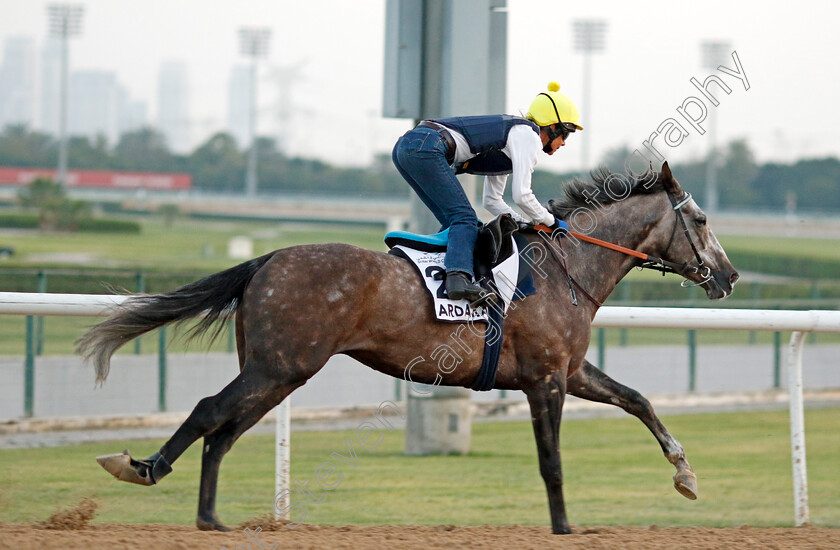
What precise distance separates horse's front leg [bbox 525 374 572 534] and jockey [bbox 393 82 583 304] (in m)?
0.52

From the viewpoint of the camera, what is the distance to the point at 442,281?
412 centimetres

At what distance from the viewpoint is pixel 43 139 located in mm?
52938

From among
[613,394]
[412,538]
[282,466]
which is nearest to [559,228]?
[613,394]

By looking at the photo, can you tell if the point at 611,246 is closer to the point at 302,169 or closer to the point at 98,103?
Result: the point at 302,169

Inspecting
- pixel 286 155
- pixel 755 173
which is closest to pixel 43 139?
pixel 286 155

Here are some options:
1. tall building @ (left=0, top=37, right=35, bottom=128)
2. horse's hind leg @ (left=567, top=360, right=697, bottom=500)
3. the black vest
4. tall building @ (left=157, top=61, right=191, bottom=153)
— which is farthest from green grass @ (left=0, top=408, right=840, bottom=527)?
tall building @ (left=157, top=61, right=191, bottom=153)

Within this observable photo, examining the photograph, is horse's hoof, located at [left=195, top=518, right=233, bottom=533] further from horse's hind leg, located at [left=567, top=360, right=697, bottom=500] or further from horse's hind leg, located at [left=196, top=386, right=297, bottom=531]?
horse's hind leg, located at [left=567, top=360, right=697, bottom=500]

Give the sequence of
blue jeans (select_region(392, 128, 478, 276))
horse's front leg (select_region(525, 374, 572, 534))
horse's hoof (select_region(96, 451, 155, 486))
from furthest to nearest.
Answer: blue jeans (select_region(392, 128, 478, 276)) → horse's front leg (select_region(525, 374, 572, 534)) → horse's hoof (select_region(96, 451, 155, 486))

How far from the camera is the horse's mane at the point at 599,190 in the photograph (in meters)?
4.68

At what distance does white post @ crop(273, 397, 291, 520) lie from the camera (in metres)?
4.52

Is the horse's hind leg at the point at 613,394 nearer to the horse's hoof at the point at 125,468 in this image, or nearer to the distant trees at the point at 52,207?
the horse's hoof at the point at 125,468

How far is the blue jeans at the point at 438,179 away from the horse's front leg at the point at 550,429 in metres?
0.70

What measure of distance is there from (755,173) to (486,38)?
57.2 metres

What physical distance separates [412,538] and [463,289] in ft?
3.41
